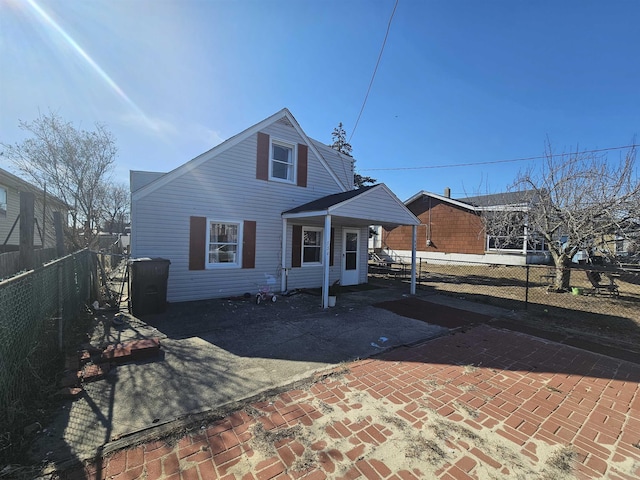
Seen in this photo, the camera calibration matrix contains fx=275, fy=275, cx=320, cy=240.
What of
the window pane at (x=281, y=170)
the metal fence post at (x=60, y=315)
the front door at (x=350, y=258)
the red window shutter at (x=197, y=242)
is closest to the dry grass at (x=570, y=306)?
the front door at (x=350, y=258)

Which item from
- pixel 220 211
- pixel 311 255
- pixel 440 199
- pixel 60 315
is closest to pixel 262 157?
pixel 220 211

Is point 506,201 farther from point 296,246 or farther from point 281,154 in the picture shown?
point 281,154

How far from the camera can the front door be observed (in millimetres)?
11102

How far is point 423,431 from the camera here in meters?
2.60

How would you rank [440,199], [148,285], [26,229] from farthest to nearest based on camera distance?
[440,199], [148,285], [26,229]

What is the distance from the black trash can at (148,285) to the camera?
620 centimetres

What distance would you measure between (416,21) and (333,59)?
2671mm

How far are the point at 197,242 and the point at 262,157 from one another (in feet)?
11.1

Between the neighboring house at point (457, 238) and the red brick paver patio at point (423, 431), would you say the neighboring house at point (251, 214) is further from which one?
the neighboring house at point (457, 238)

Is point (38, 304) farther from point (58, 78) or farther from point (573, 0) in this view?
point (573, 0)

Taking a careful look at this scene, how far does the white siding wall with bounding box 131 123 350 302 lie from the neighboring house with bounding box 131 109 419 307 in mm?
26

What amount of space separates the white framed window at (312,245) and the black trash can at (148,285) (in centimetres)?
470

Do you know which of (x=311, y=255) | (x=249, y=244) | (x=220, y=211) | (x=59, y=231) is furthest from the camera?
(x=311, y=255)

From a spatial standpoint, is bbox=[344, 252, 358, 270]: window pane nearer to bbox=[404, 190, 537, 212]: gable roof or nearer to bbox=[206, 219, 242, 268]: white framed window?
bbox=[206, 219, 242, 268]: white framed window
